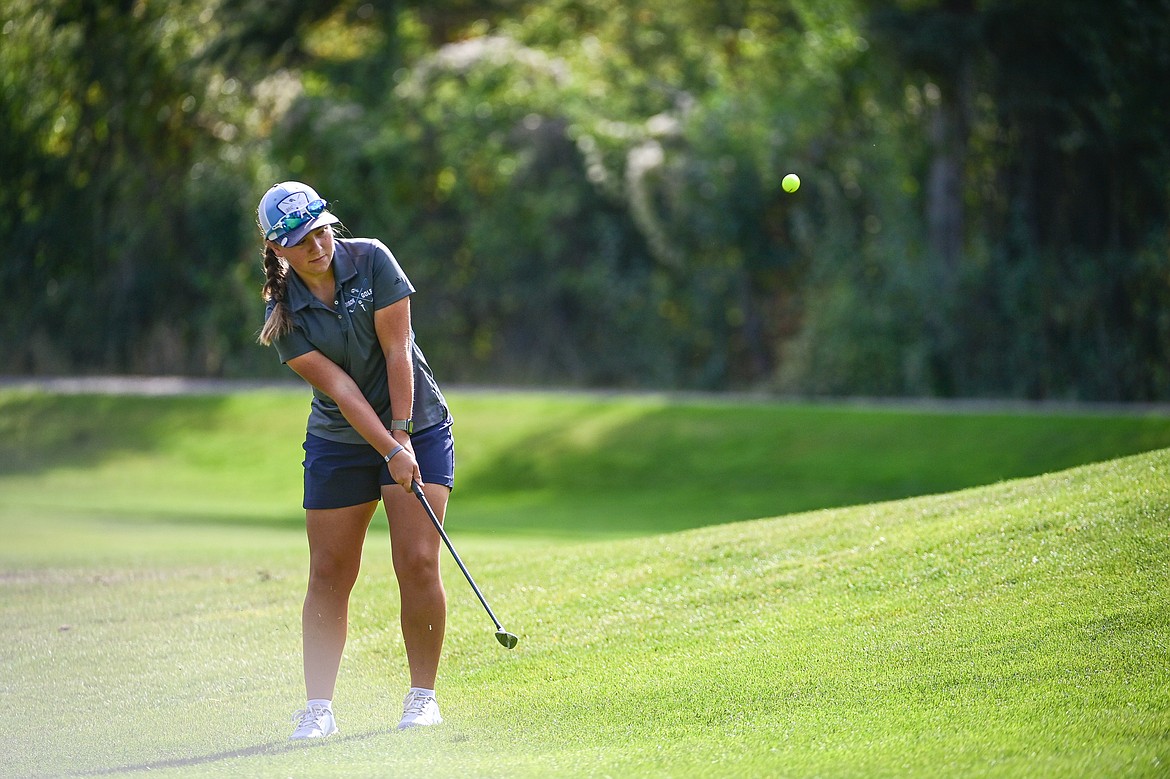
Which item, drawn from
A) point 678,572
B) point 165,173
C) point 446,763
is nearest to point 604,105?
point 165,173

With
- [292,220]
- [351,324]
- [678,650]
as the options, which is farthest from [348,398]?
[678,650]

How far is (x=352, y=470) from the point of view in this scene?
4.87 meters

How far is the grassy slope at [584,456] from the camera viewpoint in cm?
1152

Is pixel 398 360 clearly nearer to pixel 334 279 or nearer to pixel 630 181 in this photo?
pixel 334 279

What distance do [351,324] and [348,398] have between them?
253 mm

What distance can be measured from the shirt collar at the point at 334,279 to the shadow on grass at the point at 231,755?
1.38 meters

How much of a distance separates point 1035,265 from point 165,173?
1209 centimetres

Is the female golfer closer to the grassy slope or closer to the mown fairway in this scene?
the mown fairway

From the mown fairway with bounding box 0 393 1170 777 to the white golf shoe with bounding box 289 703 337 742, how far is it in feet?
0.22

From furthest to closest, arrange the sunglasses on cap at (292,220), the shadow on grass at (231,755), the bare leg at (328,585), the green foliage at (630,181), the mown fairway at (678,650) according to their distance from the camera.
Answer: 1. the green foliage at (630,181)
2. the bare leg at (328,585)
3. the sunglasses on cap at (292,220)
4. the shadow on grass at (231,755)
5. the mown fairway at (678,650)

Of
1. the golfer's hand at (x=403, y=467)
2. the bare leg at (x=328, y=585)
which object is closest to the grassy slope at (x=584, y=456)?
the bare leg at (x=328, y=585)

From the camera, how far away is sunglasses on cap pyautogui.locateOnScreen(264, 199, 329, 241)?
4.66m

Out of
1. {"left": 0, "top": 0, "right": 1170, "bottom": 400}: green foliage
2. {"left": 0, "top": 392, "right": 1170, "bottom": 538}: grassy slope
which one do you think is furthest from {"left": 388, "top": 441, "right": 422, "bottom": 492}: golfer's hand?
{"left": 0, "top": 0, "right": 1170, "bottom": 400}: green foliage

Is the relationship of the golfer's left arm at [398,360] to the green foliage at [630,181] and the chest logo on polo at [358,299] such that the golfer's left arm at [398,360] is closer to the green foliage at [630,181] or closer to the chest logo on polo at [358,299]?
the chest logo on polo at [358,299]
